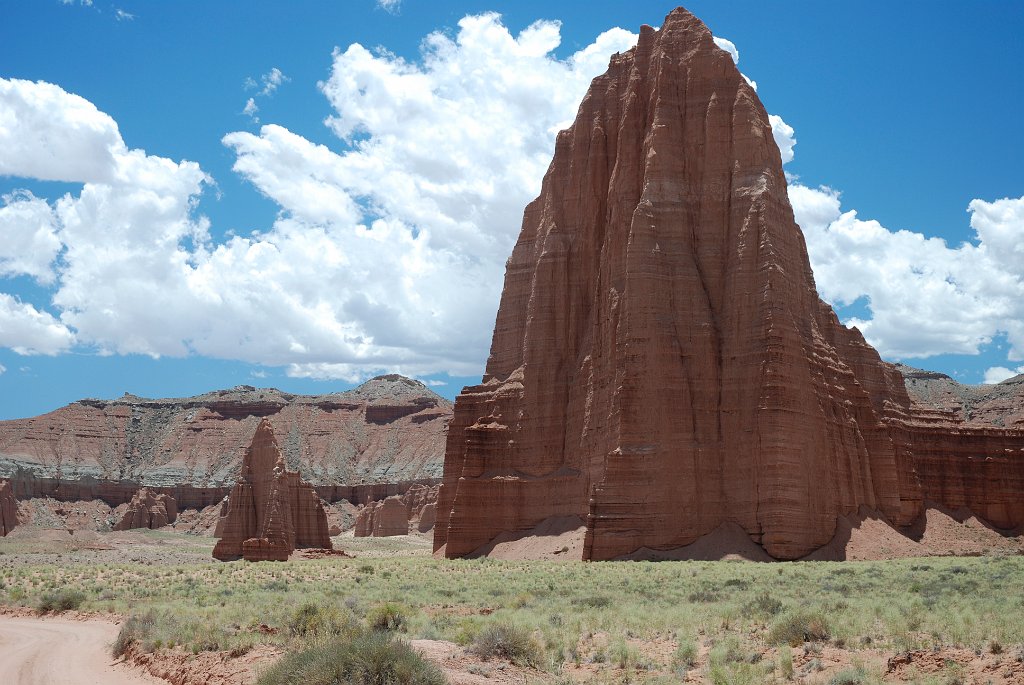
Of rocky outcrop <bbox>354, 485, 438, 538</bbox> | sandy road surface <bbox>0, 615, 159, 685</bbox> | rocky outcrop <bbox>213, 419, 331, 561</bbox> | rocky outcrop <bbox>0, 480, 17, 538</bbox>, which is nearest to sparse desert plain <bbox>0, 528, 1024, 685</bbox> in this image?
sandy road surface <bbox>0, 615, 159, 685</bbox>

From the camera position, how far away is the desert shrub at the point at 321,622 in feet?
61.5

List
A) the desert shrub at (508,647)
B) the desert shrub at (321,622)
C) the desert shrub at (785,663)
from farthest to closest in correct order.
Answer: the desert shrub at (321,622), the desert shrub at (508,647), the desert shrub at (785,663)

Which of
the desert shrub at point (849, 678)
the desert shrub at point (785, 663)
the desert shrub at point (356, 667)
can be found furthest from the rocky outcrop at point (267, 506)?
the desert shrub at point (849, 678)

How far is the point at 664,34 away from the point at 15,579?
147 ft

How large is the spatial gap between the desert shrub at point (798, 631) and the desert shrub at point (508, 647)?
4.37 metres

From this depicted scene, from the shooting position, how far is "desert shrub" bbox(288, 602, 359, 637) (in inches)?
738

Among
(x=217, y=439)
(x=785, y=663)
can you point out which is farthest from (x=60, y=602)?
(x=217, y=439)

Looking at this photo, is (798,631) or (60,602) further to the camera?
(60,602)

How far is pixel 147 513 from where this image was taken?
404 feet

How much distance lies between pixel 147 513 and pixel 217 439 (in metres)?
56.1

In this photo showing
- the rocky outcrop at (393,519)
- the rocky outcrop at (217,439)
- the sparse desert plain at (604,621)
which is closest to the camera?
the sparse desert plain at (604,621)

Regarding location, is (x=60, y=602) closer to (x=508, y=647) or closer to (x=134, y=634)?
(x=134, y=634)

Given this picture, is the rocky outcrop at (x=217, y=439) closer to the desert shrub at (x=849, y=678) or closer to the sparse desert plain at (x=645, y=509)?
the sparse desert plain at (x=645, y=509)

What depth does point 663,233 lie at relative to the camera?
53.7m
